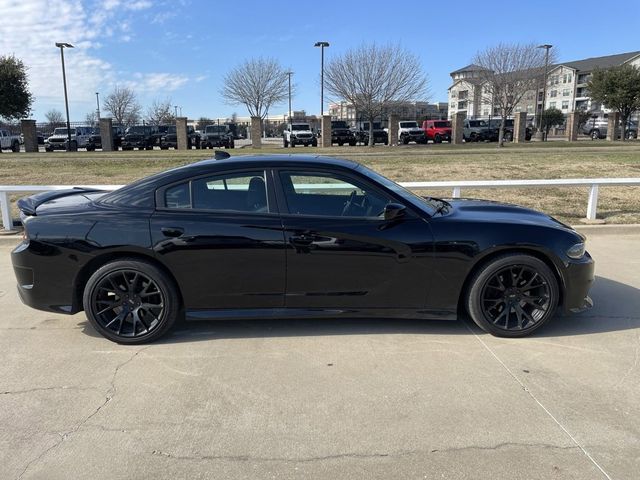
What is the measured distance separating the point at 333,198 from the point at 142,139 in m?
38.2

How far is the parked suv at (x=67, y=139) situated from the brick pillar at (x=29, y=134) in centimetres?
84

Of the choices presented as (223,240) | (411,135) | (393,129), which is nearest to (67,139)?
(393,129)

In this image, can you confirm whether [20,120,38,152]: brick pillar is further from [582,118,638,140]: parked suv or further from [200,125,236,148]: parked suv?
[582,118,638,140]: parked suv

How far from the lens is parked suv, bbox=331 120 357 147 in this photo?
41281 mm

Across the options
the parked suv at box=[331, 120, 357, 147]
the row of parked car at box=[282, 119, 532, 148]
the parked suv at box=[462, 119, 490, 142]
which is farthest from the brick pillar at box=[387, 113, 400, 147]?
the parked suv at box=[462, 119, 490, 142]

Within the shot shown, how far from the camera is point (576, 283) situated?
438 centimetres

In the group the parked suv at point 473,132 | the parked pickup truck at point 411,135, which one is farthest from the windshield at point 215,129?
the parked suv at point 473,132

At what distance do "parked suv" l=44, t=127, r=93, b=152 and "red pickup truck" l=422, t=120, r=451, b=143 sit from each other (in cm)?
2862

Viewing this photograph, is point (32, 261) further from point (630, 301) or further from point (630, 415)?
point (630, 301)

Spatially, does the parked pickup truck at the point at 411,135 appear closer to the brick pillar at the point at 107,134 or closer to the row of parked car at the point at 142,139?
the row of parked car at the point at 142,139

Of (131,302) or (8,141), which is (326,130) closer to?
(8,141)

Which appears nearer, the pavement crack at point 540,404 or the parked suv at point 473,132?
the pavement crack at point 540,404

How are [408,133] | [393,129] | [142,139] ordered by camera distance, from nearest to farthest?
[142,139] < [408,133] < [393,129]

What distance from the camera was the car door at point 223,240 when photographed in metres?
4.23
